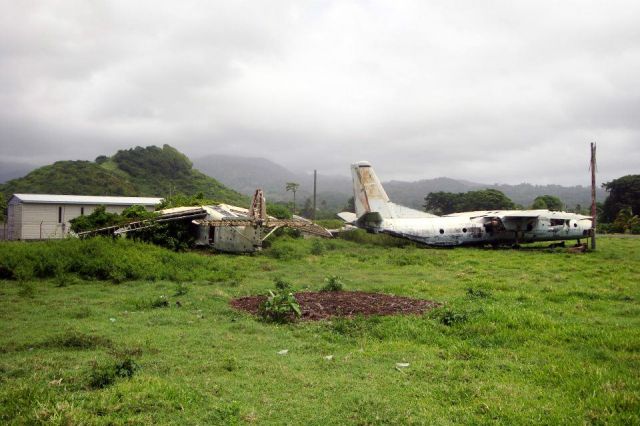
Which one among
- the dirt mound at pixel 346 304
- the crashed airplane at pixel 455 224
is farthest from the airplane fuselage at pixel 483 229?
the dirt mound at pixel 346 304

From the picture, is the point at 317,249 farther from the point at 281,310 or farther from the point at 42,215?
the point at 42,215

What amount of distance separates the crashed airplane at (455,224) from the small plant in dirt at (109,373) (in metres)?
25.0

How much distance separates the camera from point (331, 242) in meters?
32.6

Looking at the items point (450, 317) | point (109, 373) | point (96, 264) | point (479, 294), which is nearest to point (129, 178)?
point (96, 264)

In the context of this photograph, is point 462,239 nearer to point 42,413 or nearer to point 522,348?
point 522,348

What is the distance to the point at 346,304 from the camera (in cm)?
1212

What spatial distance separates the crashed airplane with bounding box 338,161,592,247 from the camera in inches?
1215

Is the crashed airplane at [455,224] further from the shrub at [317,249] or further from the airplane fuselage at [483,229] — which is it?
the shrub at [317,249]

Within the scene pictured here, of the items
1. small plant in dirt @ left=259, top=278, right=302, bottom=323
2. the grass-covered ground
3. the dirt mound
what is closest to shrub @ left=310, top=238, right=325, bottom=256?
the grass-covered ground

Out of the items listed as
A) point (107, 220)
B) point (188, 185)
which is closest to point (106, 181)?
point (188, 185)

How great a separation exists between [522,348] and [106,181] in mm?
79709

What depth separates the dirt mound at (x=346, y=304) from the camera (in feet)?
37.2

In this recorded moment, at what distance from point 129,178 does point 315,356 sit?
317 feet

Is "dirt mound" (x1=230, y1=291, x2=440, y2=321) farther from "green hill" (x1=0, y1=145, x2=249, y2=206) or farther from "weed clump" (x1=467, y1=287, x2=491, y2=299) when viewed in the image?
"green hill" (x1=0, y1=145, x2=249, y2=206)
